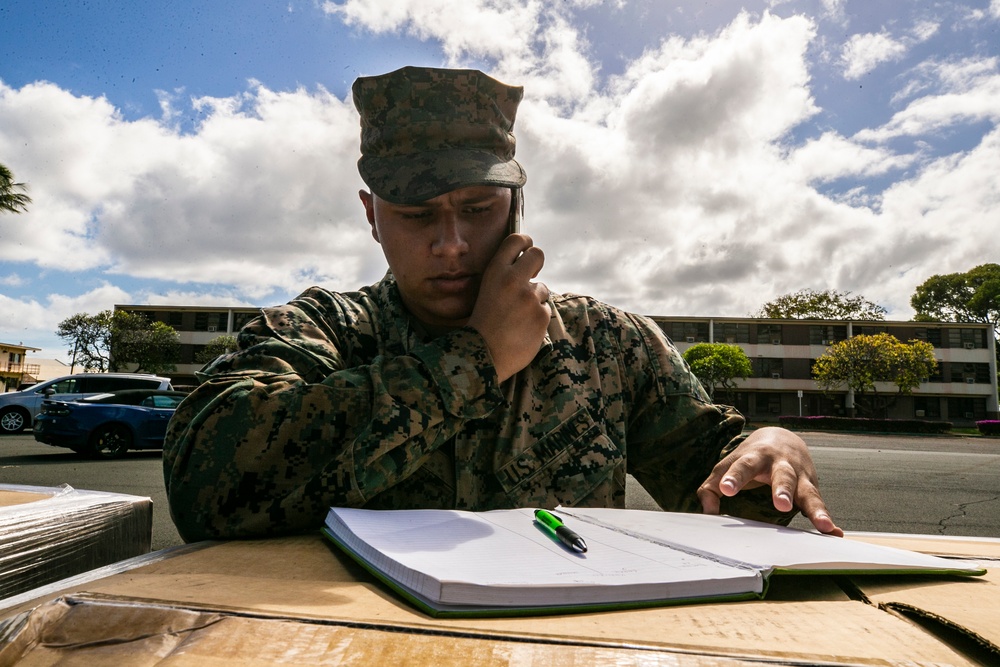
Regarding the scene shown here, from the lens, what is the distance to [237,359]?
4.09ft

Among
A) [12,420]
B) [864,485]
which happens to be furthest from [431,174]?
[12,420]

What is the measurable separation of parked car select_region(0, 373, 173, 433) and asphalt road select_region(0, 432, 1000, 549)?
235 centimetres

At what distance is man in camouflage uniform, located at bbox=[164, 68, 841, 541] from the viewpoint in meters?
1.05

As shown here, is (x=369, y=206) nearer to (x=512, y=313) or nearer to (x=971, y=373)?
(x=512, y=313)

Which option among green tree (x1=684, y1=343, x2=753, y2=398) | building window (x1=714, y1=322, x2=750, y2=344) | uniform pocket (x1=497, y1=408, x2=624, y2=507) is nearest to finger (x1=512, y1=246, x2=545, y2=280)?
uniform pocket (x1=497, y1=408, x2=624, y2=507)

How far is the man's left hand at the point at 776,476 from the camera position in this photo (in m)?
1.09

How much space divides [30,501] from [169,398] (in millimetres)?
11514

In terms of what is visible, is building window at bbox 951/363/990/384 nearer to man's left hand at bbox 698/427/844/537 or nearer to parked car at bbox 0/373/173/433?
parked car at bbox 0/373/173/433

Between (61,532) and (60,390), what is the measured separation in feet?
55.4

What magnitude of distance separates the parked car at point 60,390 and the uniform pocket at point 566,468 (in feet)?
50.2

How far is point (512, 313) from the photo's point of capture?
1.22 metres

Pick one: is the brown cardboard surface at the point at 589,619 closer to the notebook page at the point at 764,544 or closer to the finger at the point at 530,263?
the notebook page at the point at 764,544

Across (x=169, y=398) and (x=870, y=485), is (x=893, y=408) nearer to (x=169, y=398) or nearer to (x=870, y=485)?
(x=870, y=485)

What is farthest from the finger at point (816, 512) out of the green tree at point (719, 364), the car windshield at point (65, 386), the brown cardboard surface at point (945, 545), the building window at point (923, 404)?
the building window at point (923, 404)
